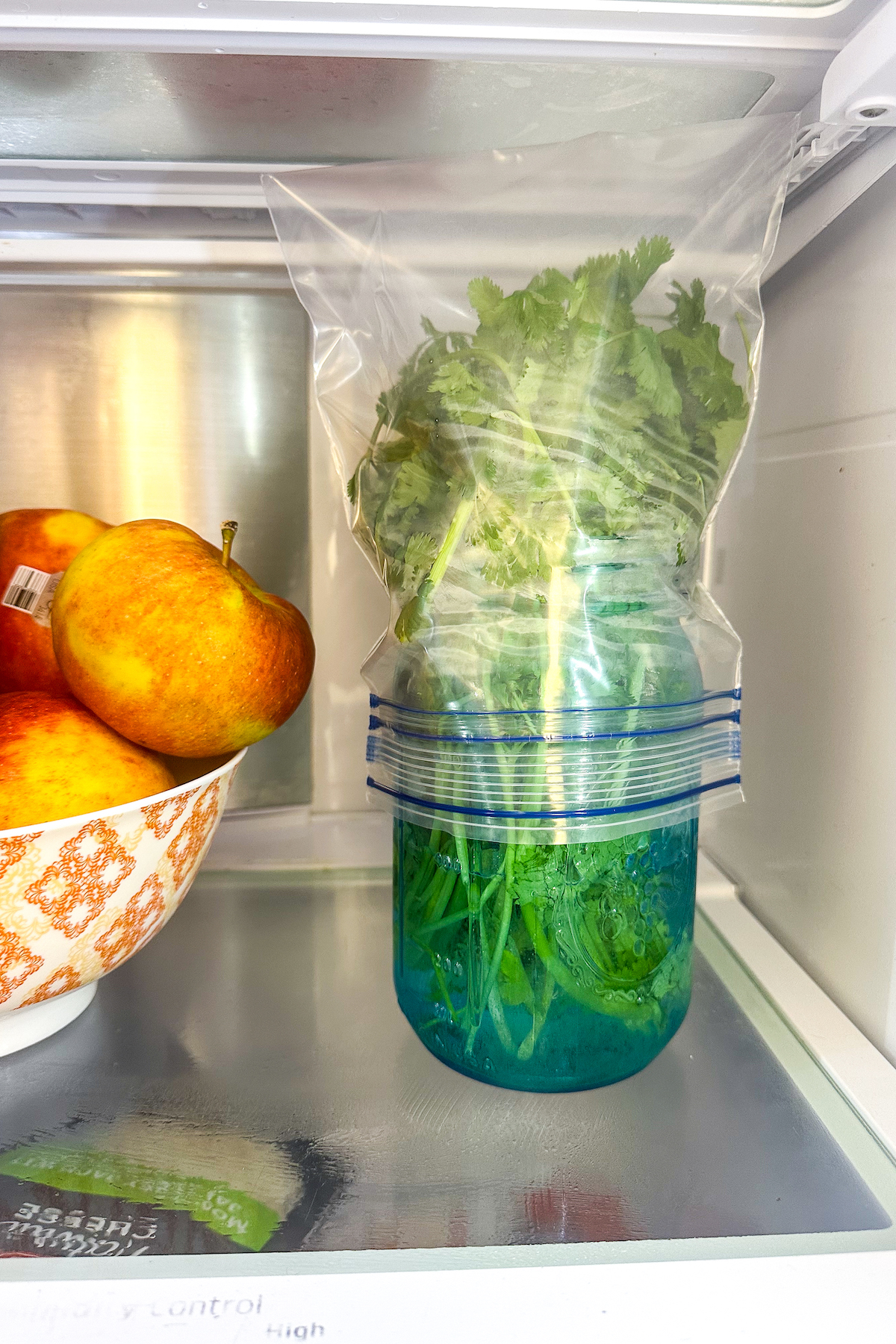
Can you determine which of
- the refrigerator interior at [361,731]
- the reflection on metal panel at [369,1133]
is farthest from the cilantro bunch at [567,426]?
the reflection on metal panel at [369,1133]

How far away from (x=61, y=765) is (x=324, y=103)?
0.41m

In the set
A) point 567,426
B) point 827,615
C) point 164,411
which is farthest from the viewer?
point 164,411

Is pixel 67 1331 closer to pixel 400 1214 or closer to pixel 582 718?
pixel 400 1214

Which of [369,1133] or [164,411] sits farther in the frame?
[164,411]

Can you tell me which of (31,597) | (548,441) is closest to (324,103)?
(548,441)

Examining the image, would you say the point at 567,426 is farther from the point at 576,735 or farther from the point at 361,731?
the point at 361,731

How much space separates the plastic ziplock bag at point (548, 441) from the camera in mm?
424

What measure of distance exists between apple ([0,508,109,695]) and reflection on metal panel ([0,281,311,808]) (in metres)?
0.12

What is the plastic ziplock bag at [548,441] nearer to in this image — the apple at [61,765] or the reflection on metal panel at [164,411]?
the apple at [61,765]

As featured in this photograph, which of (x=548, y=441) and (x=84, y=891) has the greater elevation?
(x=548, y=441)

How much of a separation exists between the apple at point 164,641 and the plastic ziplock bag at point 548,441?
0.09 meters

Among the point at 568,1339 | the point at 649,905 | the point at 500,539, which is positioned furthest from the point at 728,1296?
the point at 500,539

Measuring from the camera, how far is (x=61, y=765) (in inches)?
18.7

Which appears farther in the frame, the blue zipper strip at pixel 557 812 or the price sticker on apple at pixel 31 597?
the price sticker on apple at pixel 31 597
